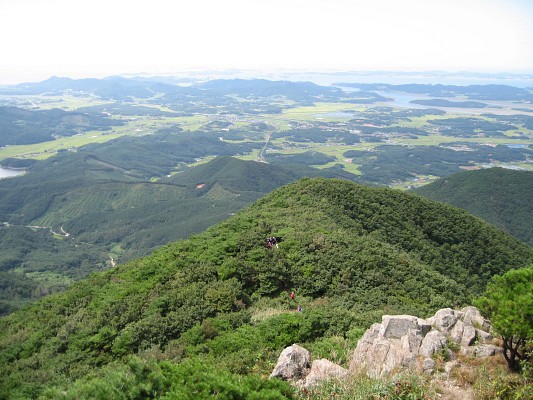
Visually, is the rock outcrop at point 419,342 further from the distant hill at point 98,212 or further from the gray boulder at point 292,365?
the distant hill at point 98,212

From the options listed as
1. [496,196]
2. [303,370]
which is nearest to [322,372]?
[303,370]

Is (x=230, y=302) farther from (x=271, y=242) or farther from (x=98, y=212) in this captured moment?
(x=98, y=212)

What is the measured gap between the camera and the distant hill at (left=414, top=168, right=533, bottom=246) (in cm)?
9725

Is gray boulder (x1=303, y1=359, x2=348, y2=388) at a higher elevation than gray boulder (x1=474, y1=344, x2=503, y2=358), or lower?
lower

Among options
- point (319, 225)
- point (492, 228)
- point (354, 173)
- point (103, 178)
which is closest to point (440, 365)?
point (319, 225)

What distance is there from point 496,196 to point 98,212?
128m

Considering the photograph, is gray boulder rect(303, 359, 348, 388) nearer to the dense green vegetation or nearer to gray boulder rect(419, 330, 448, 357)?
gray boulder rect(419, 330, 448, 357)

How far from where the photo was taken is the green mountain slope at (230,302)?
54.9 feet

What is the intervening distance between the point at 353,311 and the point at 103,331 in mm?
13477

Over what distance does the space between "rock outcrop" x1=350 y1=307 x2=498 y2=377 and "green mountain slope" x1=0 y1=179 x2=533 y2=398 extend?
238cm

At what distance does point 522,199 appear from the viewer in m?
102

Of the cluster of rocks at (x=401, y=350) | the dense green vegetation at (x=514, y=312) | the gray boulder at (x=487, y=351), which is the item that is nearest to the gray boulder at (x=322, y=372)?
the cluster of rocks at (x=401, y=350)

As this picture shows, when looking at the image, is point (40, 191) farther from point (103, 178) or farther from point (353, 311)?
point (353, 311)

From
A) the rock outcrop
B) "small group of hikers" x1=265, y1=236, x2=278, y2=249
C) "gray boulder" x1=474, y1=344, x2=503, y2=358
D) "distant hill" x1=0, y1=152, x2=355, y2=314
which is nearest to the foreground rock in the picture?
the rock outcrop
